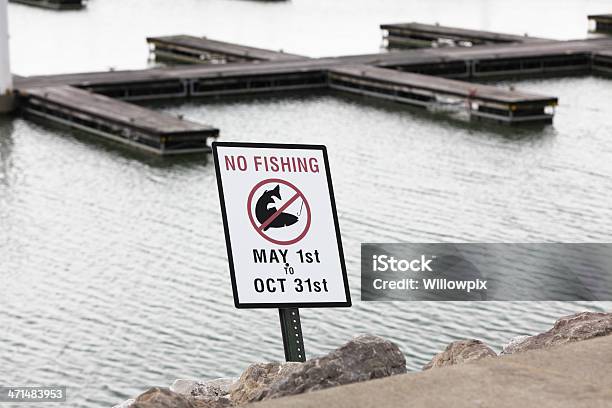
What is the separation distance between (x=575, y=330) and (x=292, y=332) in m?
2.01

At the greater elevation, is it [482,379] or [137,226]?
[482,379]

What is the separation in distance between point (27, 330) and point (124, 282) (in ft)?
8.65

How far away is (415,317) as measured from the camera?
18172 mm

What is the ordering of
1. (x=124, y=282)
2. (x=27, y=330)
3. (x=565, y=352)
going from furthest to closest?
(x=124, y=282) → (x=27, y=330) → (x=565, y=352)

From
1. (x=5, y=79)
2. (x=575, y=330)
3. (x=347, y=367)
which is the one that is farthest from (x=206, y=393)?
(x=5, y=79)

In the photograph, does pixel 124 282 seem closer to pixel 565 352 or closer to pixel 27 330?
pixel 27 330

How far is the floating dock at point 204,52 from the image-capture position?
148ft

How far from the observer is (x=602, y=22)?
55.6m

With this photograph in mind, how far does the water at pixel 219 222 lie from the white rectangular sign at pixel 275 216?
27.7ft

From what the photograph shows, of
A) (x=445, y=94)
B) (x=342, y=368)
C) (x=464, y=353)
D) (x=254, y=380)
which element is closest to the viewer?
(x=342, y=368)

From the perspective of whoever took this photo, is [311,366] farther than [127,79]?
No

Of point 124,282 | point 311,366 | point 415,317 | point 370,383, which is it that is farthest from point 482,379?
point 124,282

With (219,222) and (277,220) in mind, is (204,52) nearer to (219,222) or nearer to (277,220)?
(219,222)

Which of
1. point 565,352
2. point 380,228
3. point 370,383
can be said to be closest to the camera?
point 370,383
